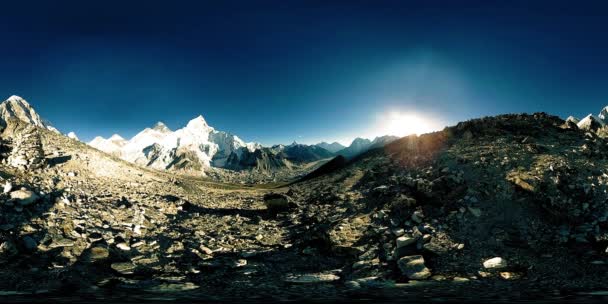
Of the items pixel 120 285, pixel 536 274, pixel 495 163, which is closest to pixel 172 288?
pixel 120 285

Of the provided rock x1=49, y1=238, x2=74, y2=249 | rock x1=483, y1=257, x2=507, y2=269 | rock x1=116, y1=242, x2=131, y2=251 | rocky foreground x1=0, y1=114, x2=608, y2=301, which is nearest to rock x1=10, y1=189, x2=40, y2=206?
rocky foreground x1=0, y1=114, x2=608, y2=301

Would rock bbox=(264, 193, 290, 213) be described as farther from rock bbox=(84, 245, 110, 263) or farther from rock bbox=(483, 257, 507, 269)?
rock bbox=(483, 257, 507, 269)

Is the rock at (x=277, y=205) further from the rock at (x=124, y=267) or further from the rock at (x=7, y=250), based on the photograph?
the rock at (x=7, y=250)

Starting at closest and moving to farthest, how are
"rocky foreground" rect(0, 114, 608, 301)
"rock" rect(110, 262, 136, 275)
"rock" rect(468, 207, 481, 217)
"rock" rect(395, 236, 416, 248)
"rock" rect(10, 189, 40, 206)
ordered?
"rocky foreground" rect(0, 114, 608, 301) → "rock" rect(110, 262, 136, 275) → "rock" rect(395, 236, 416, 248) → "rock" rect(468, 207, 481, 217) → "rock" rect(10, 189, 40, 206)

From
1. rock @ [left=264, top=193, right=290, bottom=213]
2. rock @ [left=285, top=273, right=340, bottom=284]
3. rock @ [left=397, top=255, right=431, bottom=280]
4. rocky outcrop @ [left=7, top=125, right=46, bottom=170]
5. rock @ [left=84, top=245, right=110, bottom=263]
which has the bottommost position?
rock @ [left=285, top=273, right=340, bottom=284]

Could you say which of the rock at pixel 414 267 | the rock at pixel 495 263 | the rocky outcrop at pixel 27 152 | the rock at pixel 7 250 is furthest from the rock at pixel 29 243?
the rock at pixel 495 263

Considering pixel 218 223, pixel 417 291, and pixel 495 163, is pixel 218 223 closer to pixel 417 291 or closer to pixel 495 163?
pixel 417 291
